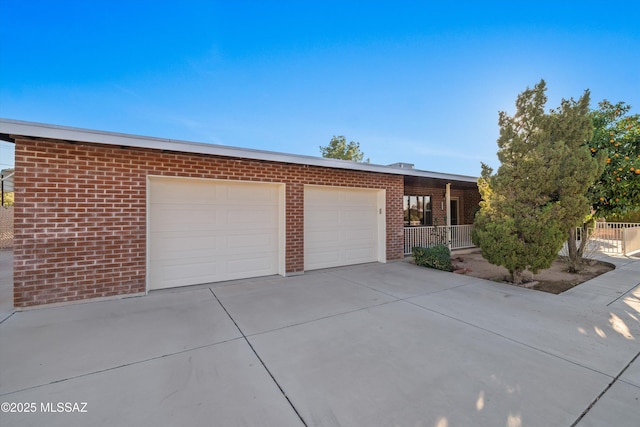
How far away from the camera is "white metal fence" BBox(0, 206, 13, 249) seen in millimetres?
11772

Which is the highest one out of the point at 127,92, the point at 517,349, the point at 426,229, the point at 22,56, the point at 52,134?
the point at 22,56

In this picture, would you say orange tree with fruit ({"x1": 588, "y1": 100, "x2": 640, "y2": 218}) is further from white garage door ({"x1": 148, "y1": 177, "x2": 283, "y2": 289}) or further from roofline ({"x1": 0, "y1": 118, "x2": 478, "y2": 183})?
white garage door ({"x1": 148, "y1": 177, "x2": 283, "y2": 289})

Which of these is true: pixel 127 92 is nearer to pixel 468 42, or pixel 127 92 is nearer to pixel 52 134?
pixel 52 134

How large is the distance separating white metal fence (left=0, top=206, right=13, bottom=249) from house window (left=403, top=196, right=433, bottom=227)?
59.0ft

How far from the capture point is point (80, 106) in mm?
10570

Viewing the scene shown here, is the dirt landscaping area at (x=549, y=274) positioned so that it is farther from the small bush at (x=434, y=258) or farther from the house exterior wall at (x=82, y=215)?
the house exterior wall at (x=82, y=215)

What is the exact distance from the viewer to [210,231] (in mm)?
5812

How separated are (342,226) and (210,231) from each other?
139 inches

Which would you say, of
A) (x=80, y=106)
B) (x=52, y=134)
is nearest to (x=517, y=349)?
(x=52, y=134)

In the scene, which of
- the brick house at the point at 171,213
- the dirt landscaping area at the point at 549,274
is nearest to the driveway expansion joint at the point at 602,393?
the dirt landscaping area at the point at 549,274

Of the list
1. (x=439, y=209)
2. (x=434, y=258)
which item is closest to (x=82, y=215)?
(x=434, y=258)

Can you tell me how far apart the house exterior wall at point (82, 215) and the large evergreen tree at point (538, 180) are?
618cm

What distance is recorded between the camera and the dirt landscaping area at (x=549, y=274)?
580 centimetres

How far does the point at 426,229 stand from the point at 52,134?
1020 cm
